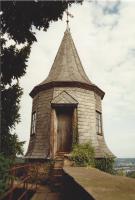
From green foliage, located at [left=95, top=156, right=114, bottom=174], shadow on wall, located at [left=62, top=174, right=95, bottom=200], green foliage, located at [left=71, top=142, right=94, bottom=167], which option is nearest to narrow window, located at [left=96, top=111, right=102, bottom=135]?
Result: green foliage, located at [left=95, top=156, right=114, bottom=174]

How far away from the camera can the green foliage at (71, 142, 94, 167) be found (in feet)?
46.5

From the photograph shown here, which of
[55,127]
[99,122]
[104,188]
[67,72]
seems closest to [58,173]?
[55,127]

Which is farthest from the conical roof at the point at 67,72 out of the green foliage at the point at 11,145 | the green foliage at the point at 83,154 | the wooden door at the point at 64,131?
the green foliage at the point at 11,145

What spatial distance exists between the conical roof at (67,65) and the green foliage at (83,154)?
418cm

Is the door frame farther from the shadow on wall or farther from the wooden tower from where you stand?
the shadow on wall

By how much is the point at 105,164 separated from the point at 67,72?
6.13 metres

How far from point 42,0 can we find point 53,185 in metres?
7.52

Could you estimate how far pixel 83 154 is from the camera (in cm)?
1450

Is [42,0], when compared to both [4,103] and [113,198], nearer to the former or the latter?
[4,103]

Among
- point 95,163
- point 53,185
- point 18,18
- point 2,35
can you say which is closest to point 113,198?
point 18,18

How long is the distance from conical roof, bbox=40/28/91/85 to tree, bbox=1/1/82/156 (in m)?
6.94

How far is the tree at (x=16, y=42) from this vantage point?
844 centimetres

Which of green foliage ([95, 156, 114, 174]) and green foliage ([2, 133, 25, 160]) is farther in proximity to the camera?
green foliage ([95, 156, 114, 174])

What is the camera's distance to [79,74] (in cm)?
1811
